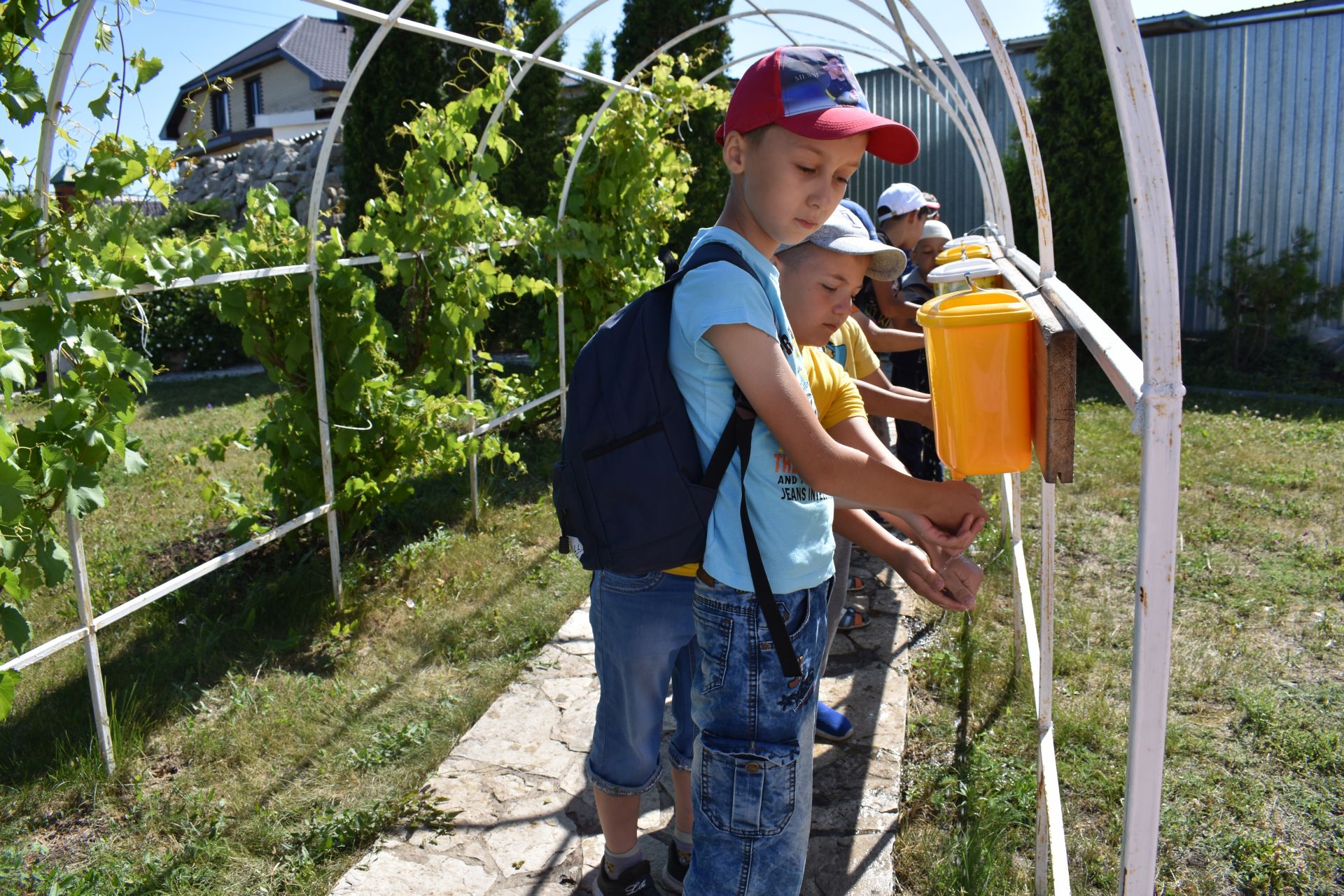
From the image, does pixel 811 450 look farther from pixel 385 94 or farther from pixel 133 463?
pixel 385 94

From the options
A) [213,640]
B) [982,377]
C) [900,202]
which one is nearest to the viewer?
[982,377]

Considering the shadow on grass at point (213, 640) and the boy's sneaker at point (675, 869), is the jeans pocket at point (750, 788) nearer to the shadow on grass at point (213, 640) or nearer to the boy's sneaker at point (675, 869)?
the boy's sneaker at point (675, 869)

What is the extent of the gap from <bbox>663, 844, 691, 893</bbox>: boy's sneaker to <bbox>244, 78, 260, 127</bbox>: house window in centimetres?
3280

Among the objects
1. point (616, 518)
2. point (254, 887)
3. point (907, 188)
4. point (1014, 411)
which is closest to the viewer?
point (1014, 411)

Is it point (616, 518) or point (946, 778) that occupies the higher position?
point (616, 518)

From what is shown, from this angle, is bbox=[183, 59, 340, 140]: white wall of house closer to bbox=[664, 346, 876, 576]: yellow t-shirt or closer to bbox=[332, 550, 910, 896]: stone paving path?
bbox=[332, 550, 910, 896]: stone paving path

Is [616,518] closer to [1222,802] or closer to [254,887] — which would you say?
[254,887]

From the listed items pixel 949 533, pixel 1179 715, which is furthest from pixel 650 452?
pixel 1179 715

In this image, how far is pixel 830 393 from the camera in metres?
1.90

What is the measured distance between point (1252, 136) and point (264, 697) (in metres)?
10.0

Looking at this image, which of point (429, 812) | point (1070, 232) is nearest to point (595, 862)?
point (429, 812)

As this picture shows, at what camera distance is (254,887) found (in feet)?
7.73

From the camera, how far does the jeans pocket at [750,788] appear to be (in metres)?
1.54

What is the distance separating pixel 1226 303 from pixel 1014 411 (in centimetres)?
906
